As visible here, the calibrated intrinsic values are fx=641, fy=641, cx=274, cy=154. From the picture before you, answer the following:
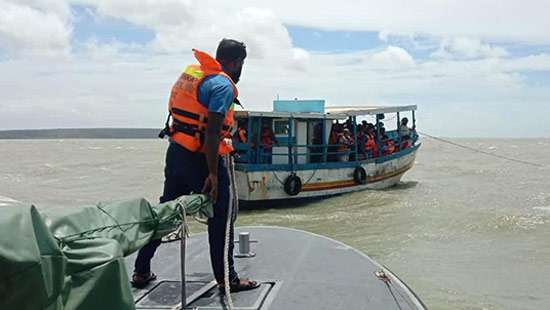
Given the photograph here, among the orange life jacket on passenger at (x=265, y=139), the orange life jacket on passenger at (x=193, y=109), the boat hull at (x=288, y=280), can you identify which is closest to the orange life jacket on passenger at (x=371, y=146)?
the orange life jacket on passenger at (x=265, y=139)

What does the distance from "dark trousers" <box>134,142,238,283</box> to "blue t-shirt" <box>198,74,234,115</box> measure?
363 millimetres

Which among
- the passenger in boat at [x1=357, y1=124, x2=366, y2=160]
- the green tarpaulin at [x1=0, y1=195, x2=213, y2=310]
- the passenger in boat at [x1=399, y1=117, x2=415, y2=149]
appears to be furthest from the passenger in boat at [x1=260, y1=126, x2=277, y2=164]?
the green tarpaulin at [x1=0, y1=195, x2=213, y2=310]

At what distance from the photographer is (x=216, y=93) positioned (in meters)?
3.39

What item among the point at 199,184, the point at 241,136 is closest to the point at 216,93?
the point at 199,184

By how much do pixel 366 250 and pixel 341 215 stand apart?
4.17 m

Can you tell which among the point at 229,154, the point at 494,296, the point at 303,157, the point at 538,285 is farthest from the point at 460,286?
the point at 303,157

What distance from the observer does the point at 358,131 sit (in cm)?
1867

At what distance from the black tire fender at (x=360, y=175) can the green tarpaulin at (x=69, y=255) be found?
1554 centimetres

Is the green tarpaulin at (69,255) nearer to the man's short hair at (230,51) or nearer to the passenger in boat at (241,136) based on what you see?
the man's short hair at (230,51)

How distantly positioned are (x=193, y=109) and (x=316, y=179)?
13.5 metres

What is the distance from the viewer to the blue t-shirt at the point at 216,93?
11.0ft

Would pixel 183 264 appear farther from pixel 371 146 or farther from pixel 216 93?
pixel 371 146

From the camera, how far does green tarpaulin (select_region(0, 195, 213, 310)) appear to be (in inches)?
61.2

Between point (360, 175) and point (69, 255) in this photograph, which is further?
point (360, 175)
